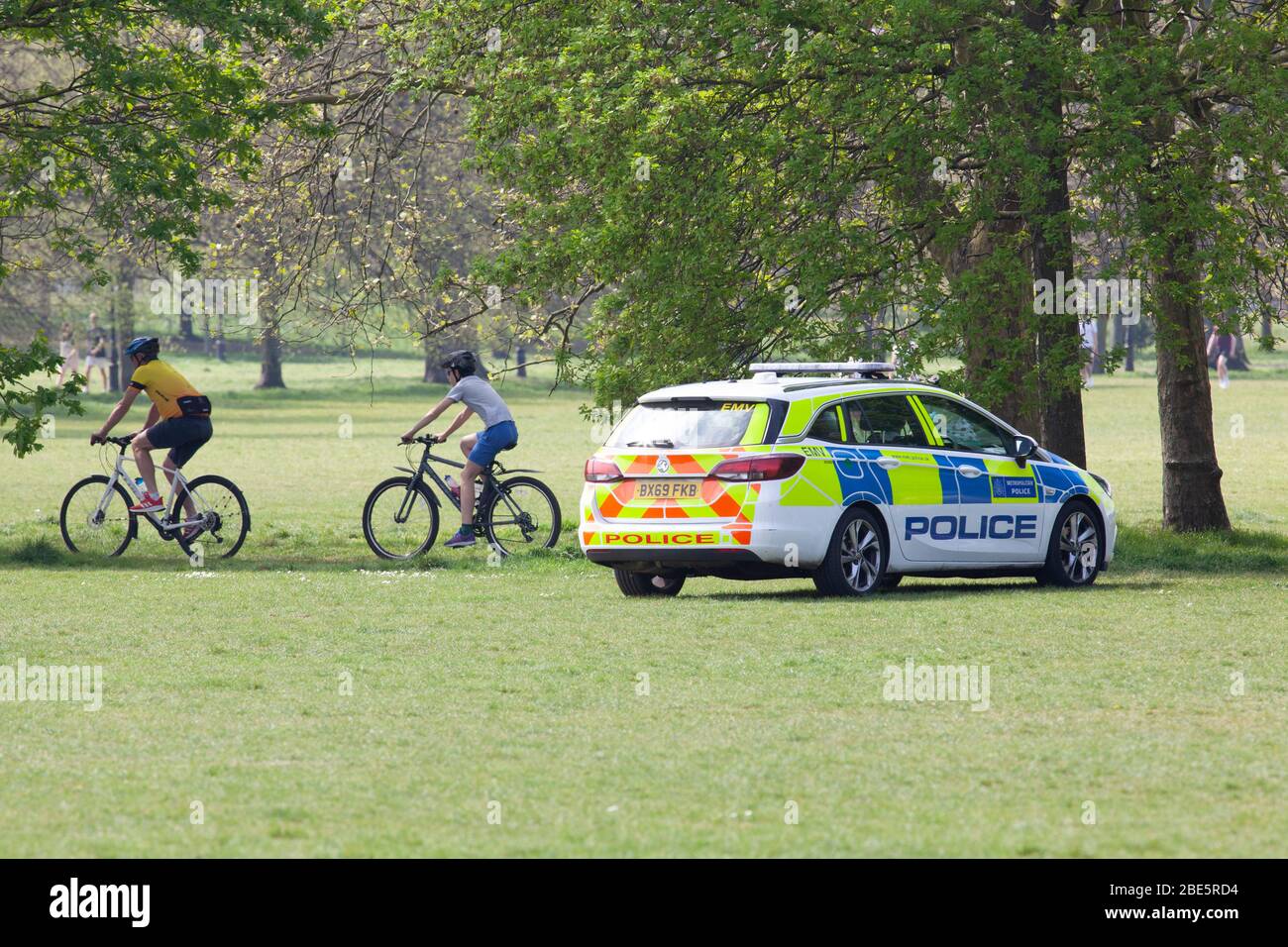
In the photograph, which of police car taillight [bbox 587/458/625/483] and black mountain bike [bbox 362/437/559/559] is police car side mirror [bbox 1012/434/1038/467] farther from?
black mountain bike [bbox 362/437/559/559]

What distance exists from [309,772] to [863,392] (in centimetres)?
825

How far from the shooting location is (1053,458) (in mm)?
16719

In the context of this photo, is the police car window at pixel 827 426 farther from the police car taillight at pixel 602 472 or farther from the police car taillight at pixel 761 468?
the police car taillight at pixel 602 472

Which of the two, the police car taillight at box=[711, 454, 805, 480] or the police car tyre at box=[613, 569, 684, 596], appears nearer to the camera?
the police car taillight at box=[711, 454, 805, 480]

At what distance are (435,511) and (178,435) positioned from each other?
237 centimetres

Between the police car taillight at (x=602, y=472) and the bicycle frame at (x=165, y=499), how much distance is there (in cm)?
507

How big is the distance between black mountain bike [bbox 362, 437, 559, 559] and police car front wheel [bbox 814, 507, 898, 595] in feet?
14.3

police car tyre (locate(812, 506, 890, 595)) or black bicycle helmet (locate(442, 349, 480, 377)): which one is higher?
black bicycle helmet (locate(442, 349, 480, 377))

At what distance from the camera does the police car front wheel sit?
15117mm

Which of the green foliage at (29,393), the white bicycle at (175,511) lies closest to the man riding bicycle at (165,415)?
the white bicycle at (175,511)

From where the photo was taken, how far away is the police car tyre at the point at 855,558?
49.6ft

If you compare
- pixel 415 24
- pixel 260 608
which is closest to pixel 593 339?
pixel 415 24

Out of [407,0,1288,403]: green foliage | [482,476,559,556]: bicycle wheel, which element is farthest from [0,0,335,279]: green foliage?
[482,476,559,556]: bicycle wheel

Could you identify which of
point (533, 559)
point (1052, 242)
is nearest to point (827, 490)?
point (1052, 242)
